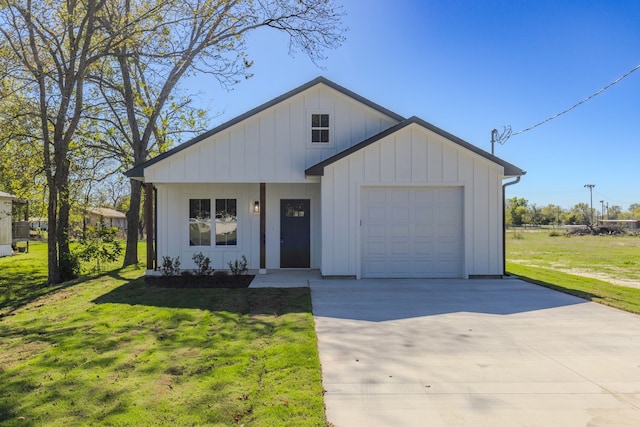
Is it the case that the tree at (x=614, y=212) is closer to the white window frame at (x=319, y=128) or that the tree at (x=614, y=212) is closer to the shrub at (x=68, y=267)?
the white window frame at (x=319, y=128)

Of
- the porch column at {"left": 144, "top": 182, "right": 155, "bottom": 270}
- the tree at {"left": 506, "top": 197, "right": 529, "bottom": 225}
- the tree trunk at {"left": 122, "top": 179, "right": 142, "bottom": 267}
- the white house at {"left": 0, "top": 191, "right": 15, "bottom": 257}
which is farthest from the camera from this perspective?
the tree at {"left": 506, "top": 197, "right": 529, "bottom": 225}

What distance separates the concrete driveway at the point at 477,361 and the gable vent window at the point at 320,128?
516cm

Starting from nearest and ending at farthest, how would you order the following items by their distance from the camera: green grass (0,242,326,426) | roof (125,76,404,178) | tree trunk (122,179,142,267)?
green grass (0,242,326,426), roof (125,76,404,178), tree trunk (122,179,142,267)

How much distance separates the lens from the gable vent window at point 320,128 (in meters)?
11.9

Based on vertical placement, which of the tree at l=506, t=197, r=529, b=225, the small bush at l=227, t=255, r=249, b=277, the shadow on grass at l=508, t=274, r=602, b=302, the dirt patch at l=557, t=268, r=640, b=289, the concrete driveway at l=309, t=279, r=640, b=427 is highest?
the tree at l=506, t=197, r=529, b=225

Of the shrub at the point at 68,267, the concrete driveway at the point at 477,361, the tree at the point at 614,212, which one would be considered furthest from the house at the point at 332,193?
the tree at the point at 614,212

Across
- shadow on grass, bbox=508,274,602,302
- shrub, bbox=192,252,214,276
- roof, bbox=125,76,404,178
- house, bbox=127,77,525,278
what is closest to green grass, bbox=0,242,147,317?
house, bbox=127,77,525,278

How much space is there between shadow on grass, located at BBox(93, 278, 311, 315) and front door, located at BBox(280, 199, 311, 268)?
133 inches

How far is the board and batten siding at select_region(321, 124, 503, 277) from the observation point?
34.6 ft

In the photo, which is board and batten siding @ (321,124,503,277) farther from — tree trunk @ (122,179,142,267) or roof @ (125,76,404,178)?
tree trunk @ (122,179,142,267)

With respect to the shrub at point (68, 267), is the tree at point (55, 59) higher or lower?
higher

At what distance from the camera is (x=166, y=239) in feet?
41.1

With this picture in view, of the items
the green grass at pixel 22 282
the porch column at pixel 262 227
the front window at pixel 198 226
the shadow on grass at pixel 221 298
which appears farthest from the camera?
the front window at pixel 198 226

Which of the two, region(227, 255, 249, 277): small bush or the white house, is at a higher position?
the white house
